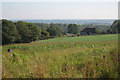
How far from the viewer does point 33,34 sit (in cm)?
4141

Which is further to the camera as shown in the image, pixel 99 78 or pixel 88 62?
pixel 88 62

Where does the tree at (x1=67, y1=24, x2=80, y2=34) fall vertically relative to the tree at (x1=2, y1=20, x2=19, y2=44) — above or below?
above

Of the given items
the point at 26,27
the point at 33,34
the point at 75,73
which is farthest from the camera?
the point at 33,34

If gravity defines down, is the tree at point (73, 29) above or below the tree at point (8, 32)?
above

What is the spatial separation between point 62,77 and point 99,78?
0.76 metres

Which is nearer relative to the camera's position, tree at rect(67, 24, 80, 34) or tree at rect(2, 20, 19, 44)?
tree at rect(2, 20, 19, 44)

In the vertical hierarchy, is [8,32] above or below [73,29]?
below

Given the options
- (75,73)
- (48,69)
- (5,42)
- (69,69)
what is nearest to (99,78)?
(75,73)

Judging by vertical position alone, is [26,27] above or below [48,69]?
above

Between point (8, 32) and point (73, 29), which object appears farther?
point (73, 29)

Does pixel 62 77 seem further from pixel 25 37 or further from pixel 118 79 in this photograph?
pixel 25 37

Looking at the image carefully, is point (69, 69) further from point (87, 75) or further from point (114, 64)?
point (114, 64)

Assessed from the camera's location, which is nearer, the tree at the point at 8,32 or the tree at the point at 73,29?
the tree at the point at 8,32

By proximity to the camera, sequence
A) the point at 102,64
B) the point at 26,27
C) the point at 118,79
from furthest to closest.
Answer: the point at 26,27
the point at 102,64
the point at 118,79
